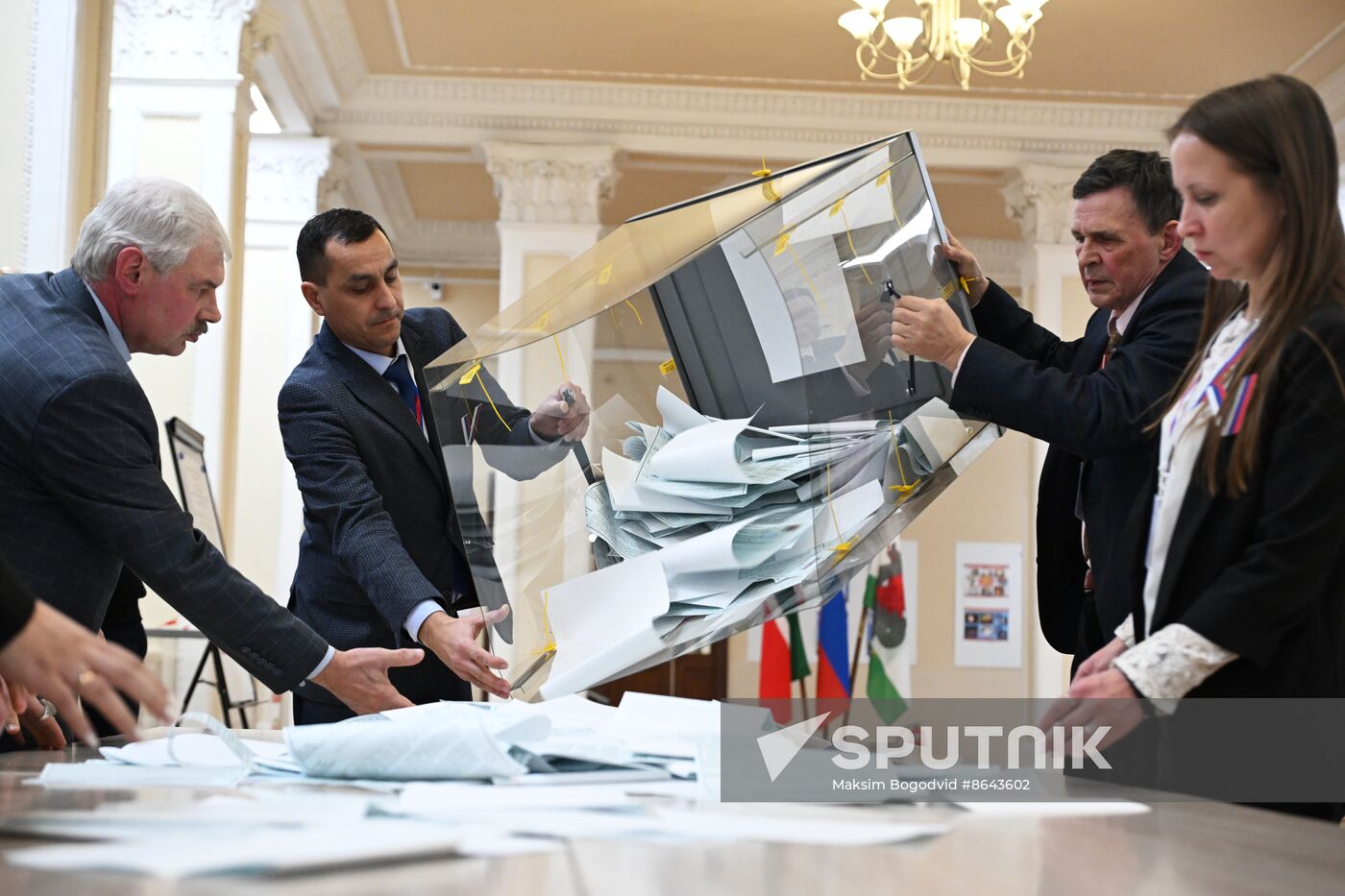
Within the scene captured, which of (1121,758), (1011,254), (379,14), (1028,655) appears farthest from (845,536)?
(1011,254)

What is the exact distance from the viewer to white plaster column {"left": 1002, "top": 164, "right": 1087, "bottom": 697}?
7746mm

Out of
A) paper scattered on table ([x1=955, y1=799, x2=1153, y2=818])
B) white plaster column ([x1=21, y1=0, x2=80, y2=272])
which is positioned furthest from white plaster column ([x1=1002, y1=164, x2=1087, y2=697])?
paper scattered on table ([x1=955, y1=799, x2=1153, y2=818])

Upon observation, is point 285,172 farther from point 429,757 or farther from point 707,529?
point 429,757

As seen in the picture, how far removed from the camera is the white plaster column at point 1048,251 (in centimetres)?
775

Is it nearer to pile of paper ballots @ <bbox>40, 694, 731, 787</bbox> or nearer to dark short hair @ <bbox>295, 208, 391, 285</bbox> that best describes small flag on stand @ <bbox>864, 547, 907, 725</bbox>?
dark short hair @ <bbox>295, 208, 391, 285</bbox>

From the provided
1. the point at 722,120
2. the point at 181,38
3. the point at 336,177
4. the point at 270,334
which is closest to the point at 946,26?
the point at 722,120

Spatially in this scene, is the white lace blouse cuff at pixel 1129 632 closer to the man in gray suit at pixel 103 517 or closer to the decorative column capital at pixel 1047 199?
the man in gray suit at pixel 103 517

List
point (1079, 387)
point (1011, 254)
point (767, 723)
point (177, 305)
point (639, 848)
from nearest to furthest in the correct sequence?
point (639, 848) < point (767, 723) < point (1079, 387) < point (177, 305) < point (1011, 254)

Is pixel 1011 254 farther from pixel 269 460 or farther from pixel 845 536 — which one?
pixel 845 536

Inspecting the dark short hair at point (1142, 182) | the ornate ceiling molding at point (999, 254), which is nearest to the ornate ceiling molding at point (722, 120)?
the ornate ceiling molding at point (999, 254)

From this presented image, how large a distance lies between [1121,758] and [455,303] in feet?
30.6

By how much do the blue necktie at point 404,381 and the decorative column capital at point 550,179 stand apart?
5529 mm

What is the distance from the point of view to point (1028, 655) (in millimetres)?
8188

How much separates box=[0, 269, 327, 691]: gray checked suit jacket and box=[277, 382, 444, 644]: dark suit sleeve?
0.24 metres
